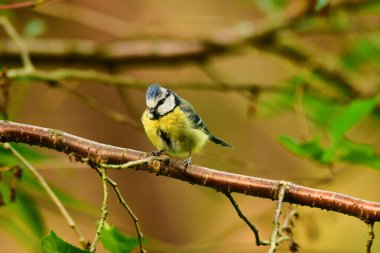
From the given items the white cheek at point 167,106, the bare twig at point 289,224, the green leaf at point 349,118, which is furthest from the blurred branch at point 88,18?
the bare twig at point 289,224

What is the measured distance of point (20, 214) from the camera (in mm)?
1982

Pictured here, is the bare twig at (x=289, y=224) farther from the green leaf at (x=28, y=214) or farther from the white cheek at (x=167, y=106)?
the green leaf at (x=28, y=214)

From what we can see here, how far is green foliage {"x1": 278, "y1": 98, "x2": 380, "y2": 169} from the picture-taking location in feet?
5.05

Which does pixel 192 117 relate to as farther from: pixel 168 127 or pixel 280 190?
pixel 280 190

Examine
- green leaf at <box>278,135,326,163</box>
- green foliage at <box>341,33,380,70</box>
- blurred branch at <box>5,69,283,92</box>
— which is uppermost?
green foliage at <box>341,33,380,70</box>

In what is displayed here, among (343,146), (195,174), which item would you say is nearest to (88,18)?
(343,146)

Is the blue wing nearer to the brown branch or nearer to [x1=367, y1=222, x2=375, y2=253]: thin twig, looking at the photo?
the brown branch

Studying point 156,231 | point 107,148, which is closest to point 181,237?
point 156,231

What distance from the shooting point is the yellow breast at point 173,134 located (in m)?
1.89

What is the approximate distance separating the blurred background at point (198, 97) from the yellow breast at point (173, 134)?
0.28 metres

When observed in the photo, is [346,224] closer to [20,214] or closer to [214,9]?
[214,9]

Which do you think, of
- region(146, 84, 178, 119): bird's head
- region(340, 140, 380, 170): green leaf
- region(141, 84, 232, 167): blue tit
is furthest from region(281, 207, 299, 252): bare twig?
region(146, 84, 178, 119): bird's head

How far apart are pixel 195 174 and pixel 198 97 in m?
3.08

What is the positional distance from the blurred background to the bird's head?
0.31 meters
